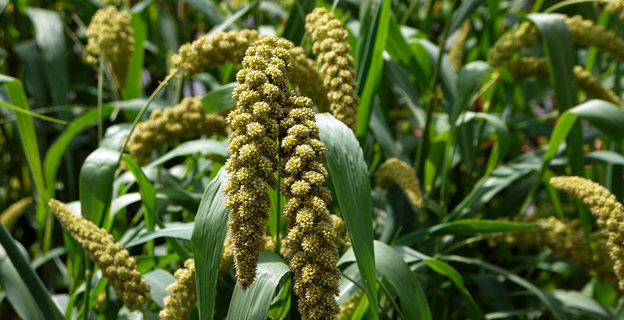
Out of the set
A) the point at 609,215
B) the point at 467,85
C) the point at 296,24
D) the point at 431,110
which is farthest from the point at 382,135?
the point at 609,215

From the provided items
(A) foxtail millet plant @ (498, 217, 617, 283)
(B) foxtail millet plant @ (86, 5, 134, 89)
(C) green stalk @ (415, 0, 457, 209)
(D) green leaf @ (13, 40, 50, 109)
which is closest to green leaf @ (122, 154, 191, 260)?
(B) foxtail millet plant @ (86, 5, 134, 89)

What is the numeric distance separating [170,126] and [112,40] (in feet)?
1.23

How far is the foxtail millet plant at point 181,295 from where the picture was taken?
3.03 feet

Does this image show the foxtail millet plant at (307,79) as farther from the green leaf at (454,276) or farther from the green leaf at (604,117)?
the green leaf at (604,117)

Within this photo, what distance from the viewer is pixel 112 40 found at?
4.72 feet

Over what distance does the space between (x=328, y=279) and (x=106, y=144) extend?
1090mm

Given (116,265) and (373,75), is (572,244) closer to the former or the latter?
(373,75)

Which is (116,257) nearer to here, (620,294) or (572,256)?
(572,256)

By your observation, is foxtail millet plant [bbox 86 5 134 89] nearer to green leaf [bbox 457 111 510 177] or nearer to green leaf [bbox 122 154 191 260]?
green leaf [bbox 122 154 191 260]

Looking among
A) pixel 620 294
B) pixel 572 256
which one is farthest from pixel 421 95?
pixel 620 294

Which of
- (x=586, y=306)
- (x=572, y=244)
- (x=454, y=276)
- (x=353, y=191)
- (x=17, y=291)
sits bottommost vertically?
(x=586, y=306)

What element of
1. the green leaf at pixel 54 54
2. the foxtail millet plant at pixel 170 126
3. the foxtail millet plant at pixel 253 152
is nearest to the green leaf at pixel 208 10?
the green leaf at pixel 54 54

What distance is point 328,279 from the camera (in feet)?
2.16

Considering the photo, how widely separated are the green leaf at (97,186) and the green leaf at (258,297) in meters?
0.43
